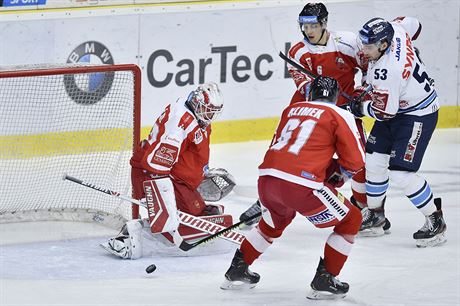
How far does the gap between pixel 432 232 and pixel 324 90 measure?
1.29m

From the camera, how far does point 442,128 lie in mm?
8445

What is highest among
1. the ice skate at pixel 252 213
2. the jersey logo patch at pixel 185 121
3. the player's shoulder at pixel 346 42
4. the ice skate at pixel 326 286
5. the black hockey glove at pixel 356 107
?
the player's shoulder at pixel 346 42

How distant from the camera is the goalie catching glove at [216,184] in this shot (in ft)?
20.2

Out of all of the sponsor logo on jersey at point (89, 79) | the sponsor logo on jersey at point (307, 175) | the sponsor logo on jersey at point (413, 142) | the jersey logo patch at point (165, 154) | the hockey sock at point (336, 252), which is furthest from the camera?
the sponsor logo on jersey at point (89, 79)

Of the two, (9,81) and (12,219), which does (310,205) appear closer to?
(12,219)

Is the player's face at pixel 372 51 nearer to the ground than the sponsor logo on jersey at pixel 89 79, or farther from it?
farther from it

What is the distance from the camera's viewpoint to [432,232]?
19.6ft

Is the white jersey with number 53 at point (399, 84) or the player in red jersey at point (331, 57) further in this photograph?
the player in red jersey at point (331, 57)

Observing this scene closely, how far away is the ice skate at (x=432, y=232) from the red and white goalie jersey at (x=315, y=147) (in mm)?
1115

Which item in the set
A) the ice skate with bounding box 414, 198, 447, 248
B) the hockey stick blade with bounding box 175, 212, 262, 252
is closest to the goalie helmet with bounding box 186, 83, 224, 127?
the hockey stick blade with bounding box 175, 212, 262, 252

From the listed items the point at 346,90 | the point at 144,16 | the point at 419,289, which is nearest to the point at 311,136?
the point at 419,289

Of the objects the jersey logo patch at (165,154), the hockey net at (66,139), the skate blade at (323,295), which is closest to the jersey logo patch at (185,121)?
the jersey logo patch at (165,154)

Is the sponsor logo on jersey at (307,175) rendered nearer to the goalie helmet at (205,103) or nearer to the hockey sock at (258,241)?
the hockey sock at (258,241)

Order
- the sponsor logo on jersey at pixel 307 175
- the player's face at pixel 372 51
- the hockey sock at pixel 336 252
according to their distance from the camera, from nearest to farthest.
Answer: the sponsor logo on jersey at pixel 307 175 < the hockey sock at pixel 336 252 < the player's face at pixel 372 51
